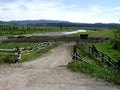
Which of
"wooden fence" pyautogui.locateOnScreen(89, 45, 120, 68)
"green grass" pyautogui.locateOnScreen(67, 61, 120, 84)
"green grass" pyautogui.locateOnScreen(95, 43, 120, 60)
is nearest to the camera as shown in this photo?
"green grass" pyautogui.locateOnScreen(67, 61, 120, 84)

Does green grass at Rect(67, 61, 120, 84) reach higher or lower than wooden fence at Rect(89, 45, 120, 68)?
higher

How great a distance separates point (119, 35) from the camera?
238ft

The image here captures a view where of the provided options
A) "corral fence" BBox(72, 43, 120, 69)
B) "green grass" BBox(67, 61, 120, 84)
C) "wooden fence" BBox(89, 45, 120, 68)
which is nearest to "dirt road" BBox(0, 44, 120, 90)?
"green grass" BBox(67, 61, 120, 84)

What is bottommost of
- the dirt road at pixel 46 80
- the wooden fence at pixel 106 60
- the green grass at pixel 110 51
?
the green grass at pixel 110 51

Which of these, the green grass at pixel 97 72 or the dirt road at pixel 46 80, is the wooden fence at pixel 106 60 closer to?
the green grass at pixel 97 72

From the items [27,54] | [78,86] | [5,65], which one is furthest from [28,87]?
[27,54]

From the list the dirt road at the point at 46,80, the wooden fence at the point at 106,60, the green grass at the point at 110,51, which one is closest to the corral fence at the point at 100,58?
the wooden fence at the point at 106,60

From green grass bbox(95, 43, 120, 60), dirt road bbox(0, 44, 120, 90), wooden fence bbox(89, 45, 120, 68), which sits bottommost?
green grass bbox(95, 43, 120, 60)

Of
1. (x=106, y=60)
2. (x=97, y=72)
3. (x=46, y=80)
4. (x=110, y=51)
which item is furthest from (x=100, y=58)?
(x=110, y=51)

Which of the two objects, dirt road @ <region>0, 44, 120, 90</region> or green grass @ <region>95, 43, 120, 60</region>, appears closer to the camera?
dirt road @ <region>0, 44, 120, 90</region>

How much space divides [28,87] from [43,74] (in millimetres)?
3880

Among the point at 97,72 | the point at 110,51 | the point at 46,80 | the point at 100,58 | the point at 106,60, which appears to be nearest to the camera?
the point at 46,80

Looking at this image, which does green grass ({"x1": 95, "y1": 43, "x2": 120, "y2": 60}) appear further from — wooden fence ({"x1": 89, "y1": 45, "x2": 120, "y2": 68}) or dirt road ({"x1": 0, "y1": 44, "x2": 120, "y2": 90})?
dirt road ({"x1": 0, "y1": 44, "x2": 120, "y2": 90})

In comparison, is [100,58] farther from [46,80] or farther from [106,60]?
[46,80]
